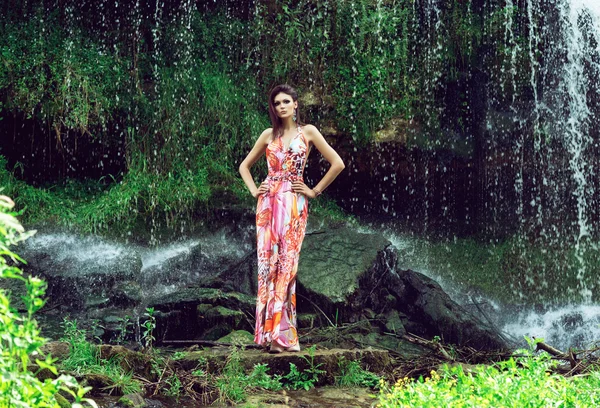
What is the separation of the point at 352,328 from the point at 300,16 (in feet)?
16.0

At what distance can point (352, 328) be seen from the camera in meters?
7.06

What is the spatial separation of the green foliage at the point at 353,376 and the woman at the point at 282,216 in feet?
1.40

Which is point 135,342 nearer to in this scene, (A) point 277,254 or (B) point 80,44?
(A) point 277,254

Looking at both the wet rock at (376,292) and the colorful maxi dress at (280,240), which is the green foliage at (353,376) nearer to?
the colorful maxi dress at (280,240)

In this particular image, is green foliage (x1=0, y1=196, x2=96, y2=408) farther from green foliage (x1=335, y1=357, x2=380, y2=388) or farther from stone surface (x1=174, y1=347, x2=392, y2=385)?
green foliage (x1=335, y1=357, x2=380, y2=388)

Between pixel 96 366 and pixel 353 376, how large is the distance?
6.07 ft

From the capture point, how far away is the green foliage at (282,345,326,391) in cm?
530

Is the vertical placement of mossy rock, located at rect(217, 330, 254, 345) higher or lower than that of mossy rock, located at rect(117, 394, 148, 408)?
lower

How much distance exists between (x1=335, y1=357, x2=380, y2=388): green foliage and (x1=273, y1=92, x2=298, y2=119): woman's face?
1956 mm

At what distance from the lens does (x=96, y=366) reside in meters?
4.71

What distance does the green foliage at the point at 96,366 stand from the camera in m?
4.48

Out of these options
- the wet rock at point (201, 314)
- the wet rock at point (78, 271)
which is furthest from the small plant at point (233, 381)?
the wet rock at point (78, 271)

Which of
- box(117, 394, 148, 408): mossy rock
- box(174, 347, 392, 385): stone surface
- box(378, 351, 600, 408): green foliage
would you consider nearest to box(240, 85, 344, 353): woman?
box(174, 347, 392, 385): stone surface

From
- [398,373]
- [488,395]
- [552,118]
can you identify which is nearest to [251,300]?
[398,373]
